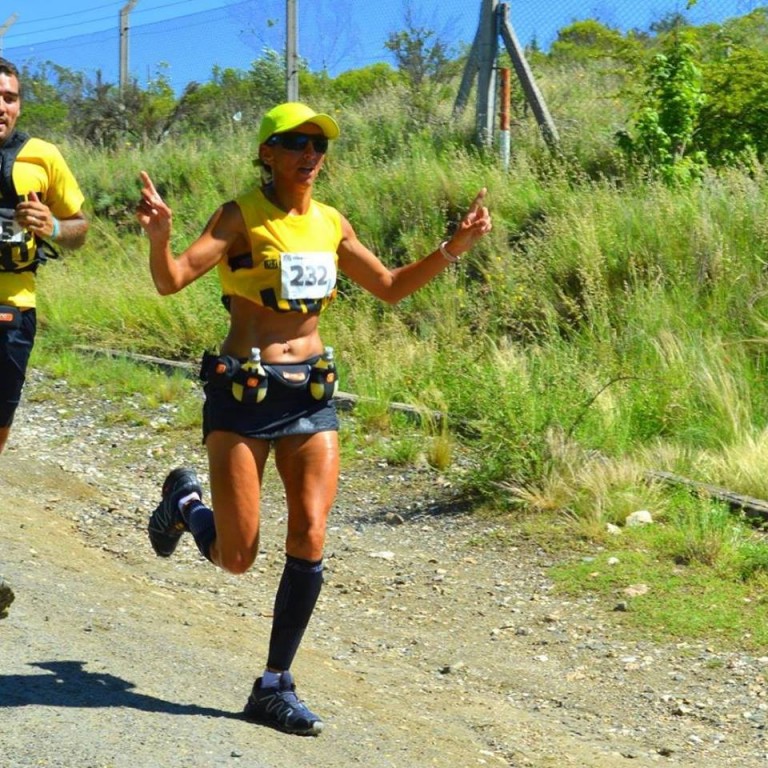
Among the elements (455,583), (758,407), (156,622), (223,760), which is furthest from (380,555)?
(223,760)

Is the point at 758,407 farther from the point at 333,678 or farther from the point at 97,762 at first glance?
the point at 97,762

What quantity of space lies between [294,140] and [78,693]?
6.72ft

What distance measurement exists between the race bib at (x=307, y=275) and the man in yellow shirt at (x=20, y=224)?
3.26ft

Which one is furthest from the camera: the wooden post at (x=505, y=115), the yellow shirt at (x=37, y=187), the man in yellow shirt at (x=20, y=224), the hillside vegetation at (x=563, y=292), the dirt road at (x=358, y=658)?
the wooden post at (x=505, y=115)

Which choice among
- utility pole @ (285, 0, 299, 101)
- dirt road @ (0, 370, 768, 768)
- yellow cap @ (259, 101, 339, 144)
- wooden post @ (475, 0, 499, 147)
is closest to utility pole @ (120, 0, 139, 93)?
utility pole @ (285, 0, 299, 101)

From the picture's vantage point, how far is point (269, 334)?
5020 mm

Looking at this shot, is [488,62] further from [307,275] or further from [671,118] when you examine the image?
[307,275]

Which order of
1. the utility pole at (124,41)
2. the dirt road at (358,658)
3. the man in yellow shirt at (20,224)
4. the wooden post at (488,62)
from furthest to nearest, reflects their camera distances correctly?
the utility pole at (124,41) → the wooden post at (488,62) → the man in yellow shirt at (20,224) → the dirt road at (358,658)

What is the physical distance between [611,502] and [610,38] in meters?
9.56

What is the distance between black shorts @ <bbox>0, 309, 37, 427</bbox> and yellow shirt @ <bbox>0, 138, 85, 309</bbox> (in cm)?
8

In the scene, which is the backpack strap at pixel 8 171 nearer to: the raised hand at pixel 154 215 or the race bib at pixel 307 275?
the raised hand at pixel 154 215

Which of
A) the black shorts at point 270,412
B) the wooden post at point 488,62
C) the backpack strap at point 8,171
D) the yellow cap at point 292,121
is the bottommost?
the black shorts at point 270,412

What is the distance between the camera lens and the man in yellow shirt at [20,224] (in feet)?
17.7

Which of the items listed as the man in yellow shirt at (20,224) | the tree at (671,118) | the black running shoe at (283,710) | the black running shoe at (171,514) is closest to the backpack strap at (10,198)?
the man in yellow shirt at (20,224)
